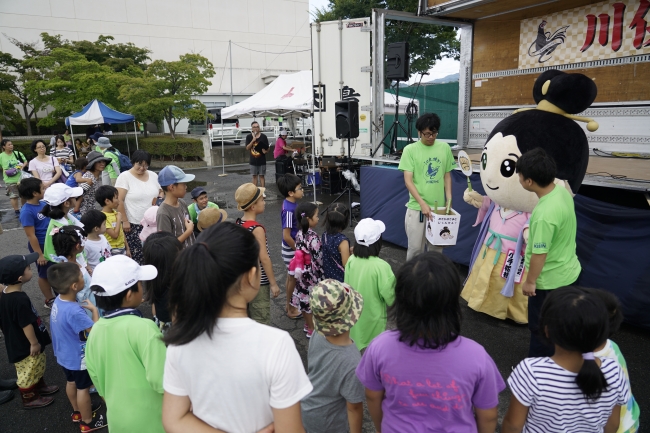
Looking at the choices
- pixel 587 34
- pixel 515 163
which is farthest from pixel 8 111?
pixel 515 163

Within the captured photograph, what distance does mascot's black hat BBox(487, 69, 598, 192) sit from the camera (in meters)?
3.48

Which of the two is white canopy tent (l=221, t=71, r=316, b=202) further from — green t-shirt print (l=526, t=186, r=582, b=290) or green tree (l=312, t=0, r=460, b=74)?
green t-shirt print (l=526, t=186, r=582, b=290)

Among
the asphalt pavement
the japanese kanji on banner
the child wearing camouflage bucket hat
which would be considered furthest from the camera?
the japanese kanji on banner

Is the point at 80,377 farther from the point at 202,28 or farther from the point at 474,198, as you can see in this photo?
the point at 202,28

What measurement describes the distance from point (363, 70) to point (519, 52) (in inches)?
113

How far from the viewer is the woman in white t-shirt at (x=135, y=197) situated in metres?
4.75

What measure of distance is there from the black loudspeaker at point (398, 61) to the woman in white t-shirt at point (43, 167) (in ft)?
20.8

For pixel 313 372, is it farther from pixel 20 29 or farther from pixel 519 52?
pixel 20 29

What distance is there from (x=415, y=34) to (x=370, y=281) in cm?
1860

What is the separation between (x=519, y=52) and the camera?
7.75 m

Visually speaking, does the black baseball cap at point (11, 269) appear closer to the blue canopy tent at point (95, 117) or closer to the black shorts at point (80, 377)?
the black shorts at point (80, 377)

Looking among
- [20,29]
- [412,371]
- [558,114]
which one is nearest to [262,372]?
[412,371]

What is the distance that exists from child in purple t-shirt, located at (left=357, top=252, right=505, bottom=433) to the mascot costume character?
216 centimetres

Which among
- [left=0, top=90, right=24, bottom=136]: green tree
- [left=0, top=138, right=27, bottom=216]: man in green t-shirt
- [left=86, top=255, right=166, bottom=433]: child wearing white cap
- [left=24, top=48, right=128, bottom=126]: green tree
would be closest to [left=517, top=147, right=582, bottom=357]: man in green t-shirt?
[left=86, top=255, right=166, bottom=433]: child wearing white cap
